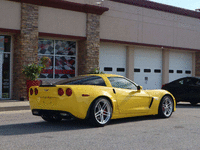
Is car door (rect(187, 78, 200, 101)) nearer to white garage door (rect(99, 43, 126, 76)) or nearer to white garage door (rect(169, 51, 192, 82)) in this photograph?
white garage door (rect(99, 43, 126, 76))

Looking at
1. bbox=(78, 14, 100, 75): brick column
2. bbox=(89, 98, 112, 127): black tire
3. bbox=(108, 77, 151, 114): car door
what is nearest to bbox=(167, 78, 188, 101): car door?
bbox=(78, 14, 100, 75): brick column

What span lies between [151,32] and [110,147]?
16.9 meters

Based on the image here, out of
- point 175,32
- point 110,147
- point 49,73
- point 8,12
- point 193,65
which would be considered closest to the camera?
point 110,147

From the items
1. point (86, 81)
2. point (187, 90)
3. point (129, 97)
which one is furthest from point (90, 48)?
point (86, 81)

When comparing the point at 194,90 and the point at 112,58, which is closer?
the point at 194,90

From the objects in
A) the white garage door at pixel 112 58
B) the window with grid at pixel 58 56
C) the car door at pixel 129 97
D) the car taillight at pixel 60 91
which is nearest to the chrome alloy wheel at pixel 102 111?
the car door at pixel 129 97

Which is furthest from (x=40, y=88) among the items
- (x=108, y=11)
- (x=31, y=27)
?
(x=108, y=11)

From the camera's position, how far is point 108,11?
18.9 meters

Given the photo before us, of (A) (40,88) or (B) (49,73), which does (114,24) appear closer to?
(B) (49,73)

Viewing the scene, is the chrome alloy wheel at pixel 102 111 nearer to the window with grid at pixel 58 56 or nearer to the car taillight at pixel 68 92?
the car taillight at pixel 68 92

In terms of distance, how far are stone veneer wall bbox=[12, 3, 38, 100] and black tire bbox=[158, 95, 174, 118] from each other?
27.4 feet

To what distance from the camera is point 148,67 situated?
21953 millimetres

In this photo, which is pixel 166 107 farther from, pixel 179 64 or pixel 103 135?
pixel 179 64

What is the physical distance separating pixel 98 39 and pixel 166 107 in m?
9.73
